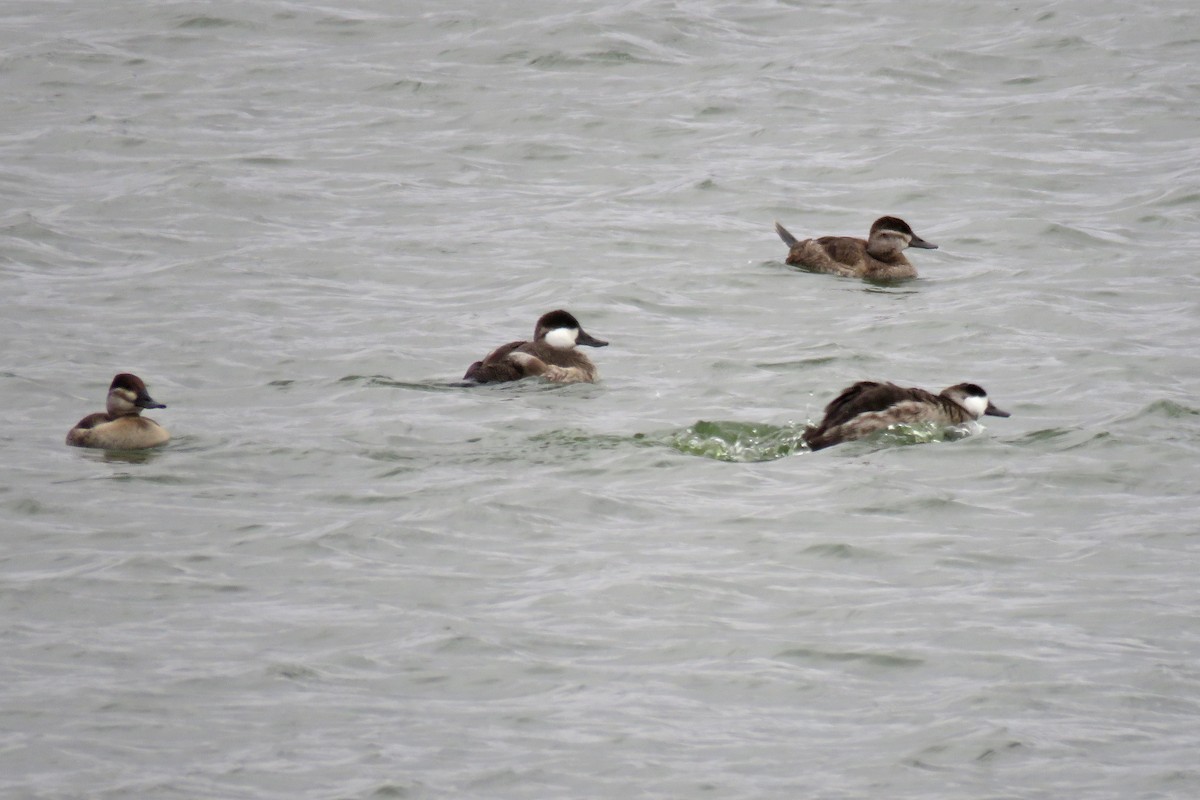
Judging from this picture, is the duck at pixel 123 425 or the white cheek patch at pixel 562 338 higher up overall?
the white cheek patch at pixel 562 338

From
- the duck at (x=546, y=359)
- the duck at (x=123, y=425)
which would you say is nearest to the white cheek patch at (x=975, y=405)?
the duck at (x=546, y=359)

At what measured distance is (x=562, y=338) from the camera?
1265 cm

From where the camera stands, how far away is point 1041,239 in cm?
1578

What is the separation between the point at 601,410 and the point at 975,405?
2.36m

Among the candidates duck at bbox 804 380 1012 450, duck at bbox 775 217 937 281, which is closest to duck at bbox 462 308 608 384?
duck at bbox 804 380 1012 450

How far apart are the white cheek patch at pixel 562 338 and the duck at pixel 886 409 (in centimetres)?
232

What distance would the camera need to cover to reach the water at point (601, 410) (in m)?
7.00

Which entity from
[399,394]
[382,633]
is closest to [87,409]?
[399,394]

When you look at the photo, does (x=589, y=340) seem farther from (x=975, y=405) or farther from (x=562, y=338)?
(x=975, y=405)

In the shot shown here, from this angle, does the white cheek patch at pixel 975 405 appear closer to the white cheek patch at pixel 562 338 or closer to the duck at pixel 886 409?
the duck at pixel 886 409

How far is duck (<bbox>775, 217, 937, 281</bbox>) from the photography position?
15094 millimetres

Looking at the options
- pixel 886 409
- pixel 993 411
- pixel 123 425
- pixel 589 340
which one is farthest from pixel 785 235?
pixel 123 425

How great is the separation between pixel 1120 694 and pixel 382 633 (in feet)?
9.84

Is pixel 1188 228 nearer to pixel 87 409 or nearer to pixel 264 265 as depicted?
pixel 264 265
